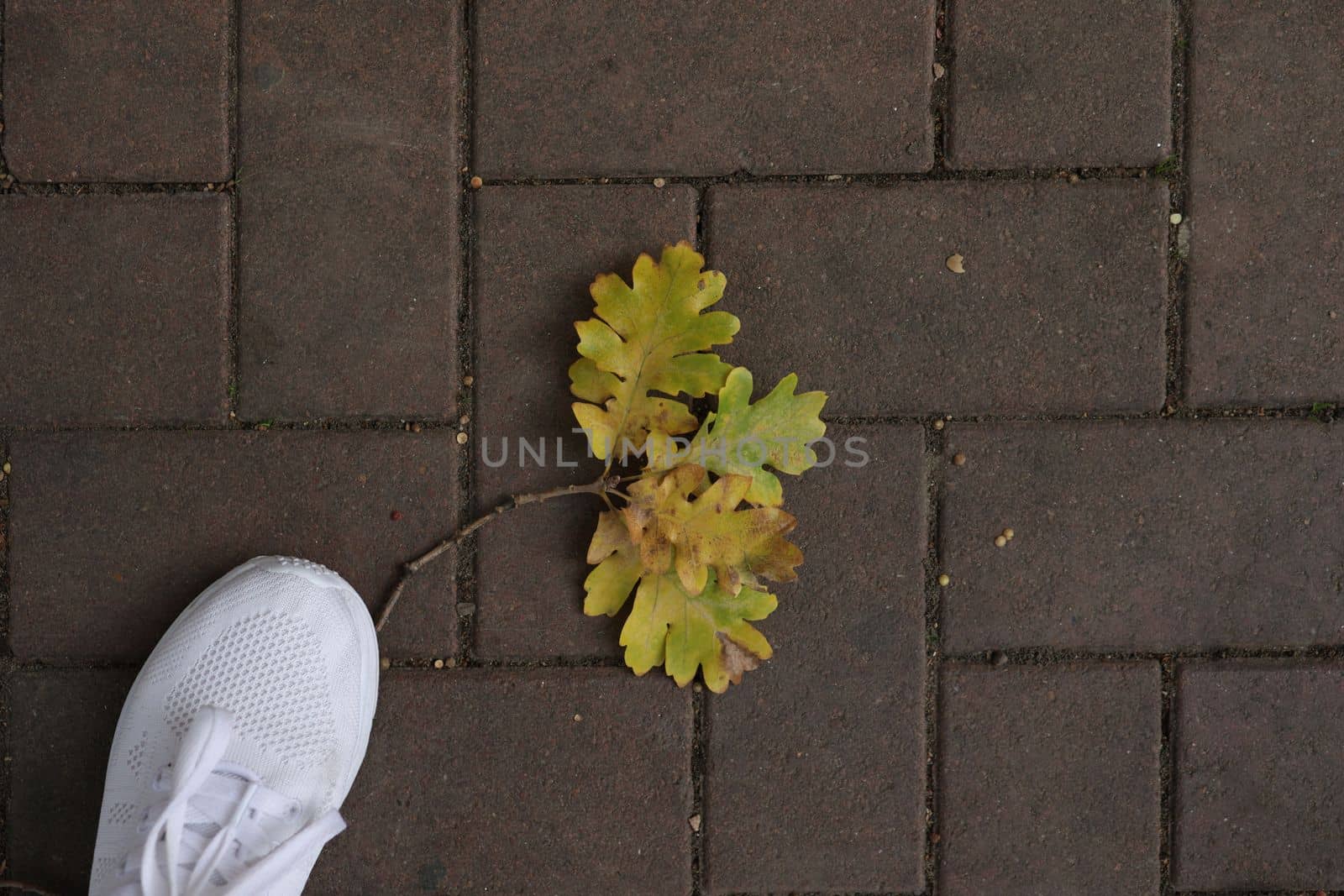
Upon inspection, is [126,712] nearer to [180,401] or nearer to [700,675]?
[180,401]

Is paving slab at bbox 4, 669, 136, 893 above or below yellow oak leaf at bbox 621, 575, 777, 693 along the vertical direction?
below

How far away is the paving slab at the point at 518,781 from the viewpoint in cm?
161

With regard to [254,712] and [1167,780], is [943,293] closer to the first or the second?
[1167,780]

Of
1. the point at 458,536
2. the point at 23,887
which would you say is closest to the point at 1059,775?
the point at 458,536

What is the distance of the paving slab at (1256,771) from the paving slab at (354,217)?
4.92 feet

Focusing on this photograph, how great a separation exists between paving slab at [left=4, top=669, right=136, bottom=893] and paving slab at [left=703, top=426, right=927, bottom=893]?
1.13 metres

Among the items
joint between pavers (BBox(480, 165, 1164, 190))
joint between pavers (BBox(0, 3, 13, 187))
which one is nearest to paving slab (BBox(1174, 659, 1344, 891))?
joint between pavers (BBox(480, 165, 1164, 190))

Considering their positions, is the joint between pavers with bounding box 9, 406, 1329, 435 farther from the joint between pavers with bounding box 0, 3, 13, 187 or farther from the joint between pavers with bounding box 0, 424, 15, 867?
the joint between pavers with bounding box 0, 3, 13, 187

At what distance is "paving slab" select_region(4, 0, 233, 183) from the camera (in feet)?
5.28

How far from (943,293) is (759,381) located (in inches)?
14.6

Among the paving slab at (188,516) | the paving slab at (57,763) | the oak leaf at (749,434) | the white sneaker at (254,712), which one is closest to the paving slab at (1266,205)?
the oak leaf at (749,434)

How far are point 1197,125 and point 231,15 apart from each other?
1.77 m

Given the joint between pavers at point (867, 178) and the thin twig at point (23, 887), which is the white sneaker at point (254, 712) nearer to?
the thin twig at point (23, 887)

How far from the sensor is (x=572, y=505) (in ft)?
5.27
